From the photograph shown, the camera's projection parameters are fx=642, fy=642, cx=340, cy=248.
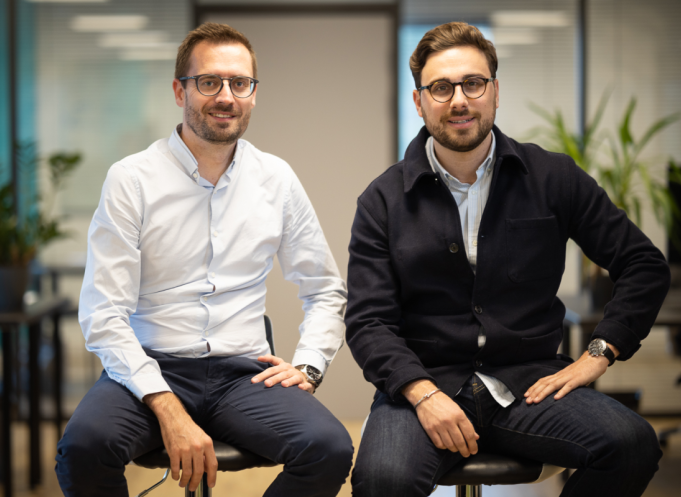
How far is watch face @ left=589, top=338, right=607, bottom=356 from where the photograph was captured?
1.62m

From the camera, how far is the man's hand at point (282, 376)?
1.67m

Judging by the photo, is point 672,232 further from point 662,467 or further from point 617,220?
point 617,220

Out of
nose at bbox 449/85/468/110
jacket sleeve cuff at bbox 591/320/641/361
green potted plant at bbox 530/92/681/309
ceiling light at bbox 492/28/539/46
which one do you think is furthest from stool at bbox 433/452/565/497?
ceiling light at bbox 492/28/539/46

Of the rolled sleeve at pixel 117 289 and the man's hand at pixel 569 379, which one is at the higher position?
the rolled sleeve at pixel 117 289

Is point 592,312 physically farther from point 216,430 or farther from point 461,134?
point 216,430

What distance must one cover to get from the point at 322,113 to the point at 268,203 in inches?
72.0

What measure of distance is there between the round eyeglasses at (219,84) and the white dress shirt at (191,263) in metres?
0.18

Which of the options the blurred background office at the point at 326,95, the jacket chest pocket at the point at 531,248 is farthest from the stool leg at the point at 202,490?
the blurred background office at the point at 326,95

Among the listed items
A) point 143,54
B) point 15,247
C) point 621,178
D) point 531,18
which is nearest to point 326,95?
point 143,54

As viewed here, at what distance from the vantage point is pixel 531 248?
1669 mm

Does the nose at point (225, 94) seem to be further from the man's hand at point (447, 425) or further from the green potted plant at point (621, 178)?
the green potted plant at point (621, 178)

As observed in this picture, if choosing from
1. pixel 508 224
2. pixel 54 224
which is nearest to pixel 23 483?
pixel 54 224

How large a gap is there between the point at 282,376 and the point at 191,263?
0.40 m

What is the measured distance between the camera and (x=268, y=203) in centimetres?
188
